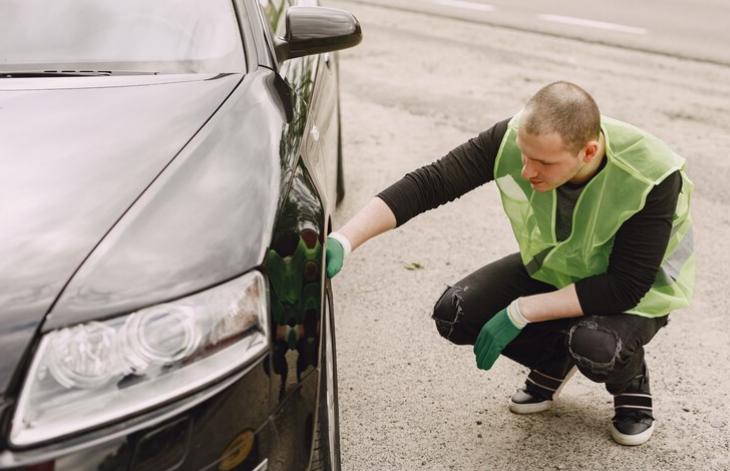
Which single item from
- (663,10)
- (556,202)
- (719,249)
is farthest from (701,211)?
(663,10)

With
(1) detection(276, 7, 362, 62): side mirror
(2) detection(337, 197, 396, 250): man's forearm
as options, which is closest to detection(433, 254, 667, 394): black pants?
(2) detection(337, 197, 396, 250): man's forearm

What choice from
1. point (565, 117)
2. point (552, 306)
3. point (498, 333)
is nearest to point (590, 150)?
point (565, 117)

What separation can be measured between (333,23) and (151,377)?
1537 mm

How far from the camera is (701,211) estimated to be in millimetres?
4664

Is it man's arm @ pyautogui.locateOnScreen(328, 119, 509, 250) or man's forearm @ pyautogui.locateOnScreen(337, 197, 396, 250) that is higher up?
man's arm @ pyautogui.locateOnScreen(328, 119, 509, 250)

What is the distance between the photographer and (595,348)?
8.34 ft

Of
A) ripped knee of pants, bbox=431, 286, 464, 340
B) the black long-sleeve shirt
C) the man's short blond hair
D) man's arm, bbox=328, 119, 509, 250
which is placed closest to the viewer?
the man's short blond hair

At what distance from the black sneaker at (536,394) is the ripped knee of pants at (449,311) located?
31cm

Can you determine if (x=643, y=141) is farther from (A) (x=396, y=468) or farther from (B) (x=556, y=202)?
(A) (x=396, y=468)

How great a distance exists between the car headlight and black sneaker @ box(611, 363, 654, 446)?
4.94 feet

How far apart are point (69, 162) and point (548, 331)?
1.49 metres

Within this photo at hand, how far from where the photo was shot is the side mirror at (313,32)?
2.73 m

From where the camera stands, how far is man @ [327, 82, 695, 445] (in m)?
2.43

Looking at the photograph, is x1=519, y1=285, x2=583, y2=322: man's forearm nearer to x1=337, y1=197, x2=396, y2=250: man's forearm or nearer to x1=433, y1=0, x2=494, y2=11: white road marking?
x1=337, y1=197, x2=396, y2=250: man's forearm
